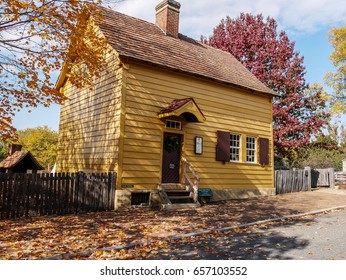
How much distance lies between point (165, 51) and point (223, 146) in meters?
5.17

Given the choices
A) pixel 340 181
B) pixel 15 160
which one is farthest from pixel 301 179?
pixel 15 160

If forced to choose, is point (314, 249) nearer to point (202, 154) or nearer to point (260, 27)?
point (202, 154)

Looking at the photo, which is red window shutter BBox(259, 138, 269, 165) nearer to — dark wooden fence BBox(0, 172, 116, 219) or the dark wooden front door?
the dark wooden front door

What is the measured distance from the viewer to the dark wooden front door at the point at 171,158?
12.1 meters

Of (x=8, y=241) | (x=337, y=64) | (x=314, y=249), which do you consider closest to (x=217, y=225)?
(x=314, y=249)

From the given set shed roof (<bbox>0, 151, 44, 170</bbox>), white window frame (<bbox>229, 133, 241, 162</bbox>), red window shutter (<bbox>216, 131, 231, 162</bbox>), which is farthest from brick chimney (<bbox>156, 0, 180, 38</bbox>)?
shed roof (<bbox>0, 151, 44, 170</bbox>)

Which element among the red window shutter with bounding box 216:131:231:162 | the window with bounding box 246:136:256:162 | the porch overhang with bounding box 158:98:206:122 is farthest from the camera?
the window with bounding box 246:136:256:162

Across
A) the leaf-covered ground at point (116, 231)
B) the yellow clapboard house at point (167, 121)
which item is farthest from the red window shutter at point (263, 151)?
the leaf-covered ground at point (116, 231)

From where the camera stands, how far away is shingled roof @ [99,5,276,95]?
1186cm

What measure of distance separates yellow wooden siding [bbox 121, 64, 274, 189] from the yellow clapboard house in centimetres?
4

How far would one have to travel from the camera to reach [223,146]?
1367 cm

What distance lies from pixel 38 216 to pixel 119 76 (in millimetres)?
5839

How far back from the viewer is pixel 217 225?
809 centimetres

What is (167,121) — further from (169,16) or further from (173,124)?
(169,16)
